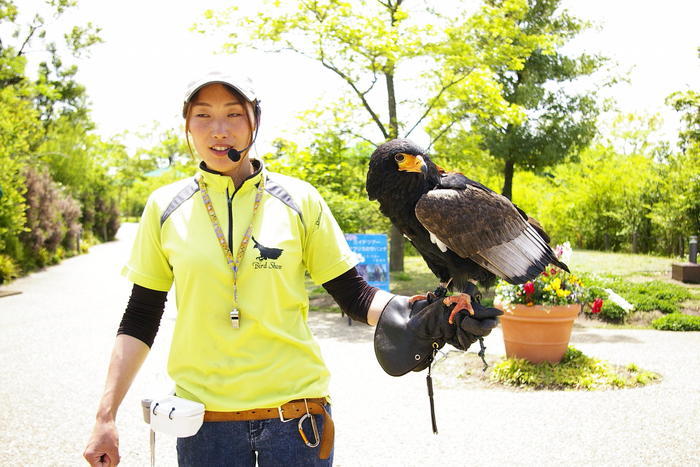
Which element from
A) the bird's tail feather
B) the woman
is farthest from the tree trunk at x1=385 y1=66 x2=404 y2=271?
the woman

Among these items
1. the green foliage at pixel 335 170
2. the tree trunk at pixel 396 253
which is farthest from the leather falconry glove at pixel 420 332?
the tree trunk at pixel 396 253

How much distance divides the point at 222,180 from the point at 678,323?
29.0ft

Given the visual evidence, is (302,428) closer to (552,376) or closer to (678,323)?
(552,376)

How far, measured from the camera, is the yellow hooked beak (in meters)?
2.23

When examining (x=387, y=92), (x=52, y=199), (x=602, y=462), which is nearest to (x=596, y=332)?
(x=602, y=462)

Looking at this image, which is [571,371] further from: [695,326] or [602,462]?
[695,326]

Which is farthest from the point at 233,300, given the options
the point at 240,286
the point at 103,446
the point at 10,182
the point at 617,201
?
the point at 617,201

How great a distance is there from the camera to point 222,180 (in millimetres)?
1706

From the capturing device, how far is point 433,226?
7.45 feet

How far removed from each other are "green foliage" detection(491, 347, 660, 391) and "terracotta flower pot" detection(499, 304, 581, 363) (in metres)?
0.12

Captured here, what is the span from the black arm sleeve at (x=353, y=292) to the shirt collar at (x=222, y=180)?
1.31 ft

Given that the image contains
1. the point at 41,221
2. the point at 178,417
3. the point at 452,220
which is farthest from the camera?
the point at 41,221

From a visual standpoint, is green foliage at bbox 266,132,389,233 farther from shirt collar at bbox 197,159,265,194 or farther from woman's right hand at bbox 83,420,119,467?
woman's right hand at bbox 83,420,119,467

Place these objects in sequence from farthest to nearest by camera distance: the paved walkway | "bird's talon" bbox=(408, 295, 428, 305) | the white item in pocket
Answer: the paved walkway < "bird's talon" bbox=(408, 295, 428, 305) < the white item in pocket
